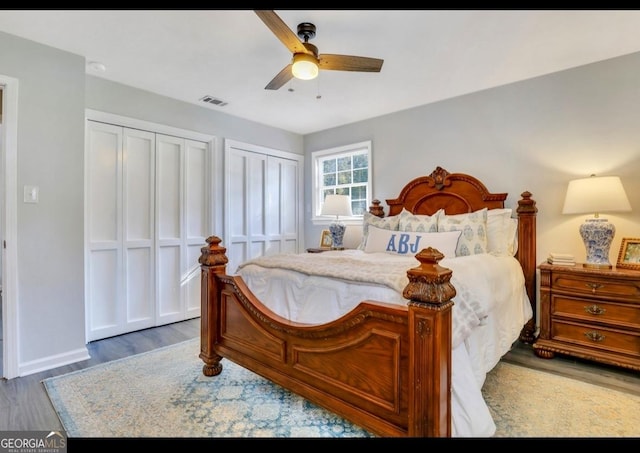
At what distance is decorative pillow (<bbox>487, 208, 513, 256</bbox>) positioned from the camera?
9.25ft

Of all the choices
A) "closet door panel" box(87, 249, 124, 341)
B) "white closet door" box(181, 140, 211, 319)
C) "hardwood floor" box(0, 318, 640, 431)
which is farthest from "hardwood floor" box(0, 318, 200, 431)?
"white closet door" box(181, 140, 211, 319)

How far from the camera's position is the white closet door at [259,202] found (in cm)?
398

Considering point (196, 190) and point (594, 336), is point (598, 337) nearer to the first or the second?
point (594, 336)

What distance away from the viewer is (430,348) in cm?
123

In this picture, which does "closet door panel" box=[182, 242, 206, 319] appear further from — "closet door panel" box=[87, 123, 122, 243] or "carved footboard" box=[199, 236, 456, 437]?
"carved footboard" box=[199, 236, 456, 437]

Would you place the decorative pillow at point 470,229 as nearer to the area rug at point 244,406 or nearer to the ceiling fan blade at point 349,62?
the area rug at point 244,406

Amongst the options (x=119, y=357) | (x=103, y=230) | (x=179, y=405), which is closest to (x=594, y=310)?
(x=179, y=405)

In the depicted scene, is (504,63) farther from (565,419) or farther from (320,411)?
(320,411)

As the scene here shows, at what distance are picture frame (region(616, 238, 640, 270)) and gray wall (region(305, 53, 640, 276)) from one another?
0.09m

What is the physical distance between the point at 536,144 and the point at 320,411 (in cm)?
291

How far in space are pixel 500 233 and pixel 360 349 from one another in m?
2.02

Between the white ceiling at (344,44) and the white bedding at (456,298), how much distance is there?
1561 mm

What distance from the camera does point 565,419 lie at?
5.57ft
